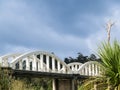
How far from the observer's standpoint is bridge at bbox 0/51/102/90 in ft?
135

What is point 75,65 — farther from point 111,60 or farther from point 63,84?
point 111,60

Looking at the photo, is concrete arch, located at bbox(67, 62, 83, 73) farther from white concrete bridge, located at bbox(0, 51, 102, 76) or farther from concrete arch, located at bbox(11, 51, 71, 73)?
concrete arch, located at bbox(11, 51, 71, 73)

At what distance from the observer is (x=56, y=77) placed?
50.0 m

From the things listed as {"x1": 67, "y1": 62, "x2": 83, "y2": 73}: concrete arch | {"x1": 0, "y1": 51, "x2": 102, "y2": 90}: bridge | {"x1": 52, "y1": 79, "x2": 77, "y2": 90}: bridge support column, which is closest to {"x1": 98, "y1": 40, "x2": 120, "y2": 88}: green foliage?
{"x1": 0, "y1": 51, "x2": 102, "y2": 90}: bridge

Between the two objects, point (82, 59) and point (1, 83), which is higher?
point (82, 59)

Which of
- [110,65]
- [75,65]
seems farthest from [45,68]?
[110,65]

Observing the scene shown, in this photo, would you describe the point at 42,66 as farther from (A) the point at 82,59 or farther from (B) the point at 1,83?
(A) the point at 82,59

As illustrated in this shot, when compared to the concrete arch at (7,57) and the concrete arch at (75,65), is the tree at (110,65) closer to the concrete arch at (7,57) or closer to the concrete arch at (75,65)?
the concrete arch at (7,57)

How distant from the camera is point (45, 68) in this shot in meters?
48.4

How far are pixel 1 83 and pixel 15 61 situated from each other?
96.8 feet

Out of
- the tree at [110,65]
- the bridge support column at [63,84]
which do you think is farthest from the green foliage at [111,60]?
the bridge support column at [63,84]

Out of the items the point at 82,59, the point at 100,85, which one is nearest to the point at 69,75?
the point at 82,59

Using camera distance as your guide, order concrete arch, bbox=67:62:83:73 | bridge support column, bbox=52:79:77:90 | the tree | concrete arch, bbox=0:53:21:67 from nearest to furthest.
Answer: the tree → concrete arch, bbox=0:53:21:67 → bridge support column, bbox=52:79:77:90 → concrete arch, bbox=67:62:83:73

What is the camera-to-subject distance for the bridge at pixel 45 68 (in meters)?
41.2
